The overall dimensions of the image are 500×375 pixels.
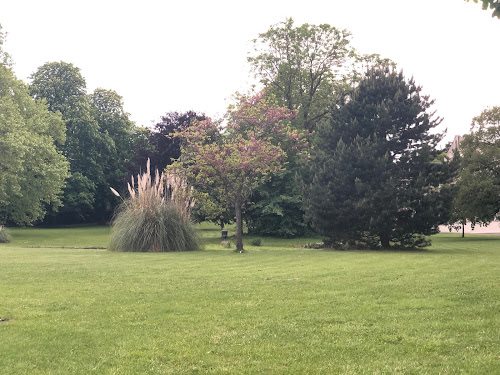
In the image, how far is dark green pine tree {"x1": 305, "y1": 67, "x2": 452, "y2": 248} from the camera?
726 inches

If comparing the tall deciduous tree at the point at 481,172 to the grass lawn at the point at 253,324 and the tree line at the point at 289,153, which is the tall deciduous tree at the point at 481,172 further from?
the grass lawn at the point at 253,324

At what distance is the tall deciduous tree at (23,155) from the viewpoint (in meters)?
29.0

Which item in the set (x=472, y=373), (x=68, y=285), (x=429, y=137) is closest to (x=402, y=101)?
(x=429, y=137)

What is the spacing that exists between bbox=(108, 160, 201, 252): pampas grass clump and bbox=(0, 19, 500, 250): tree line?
0.98 metres

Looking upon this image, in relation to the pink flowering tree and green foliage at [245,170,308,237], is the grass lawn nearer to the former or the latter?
the pink flowering tree

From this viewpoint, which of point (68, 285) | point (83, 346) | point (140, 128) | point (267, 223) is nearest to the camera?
point (83, 346)

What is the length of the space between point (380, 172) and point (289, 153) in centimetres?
1426

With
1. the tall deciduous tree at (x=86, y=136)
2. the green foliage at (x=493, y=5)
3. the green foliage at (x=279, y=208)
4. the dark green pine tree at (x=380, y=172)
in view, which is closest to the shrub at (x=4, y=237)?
the green foliage at (x=279, y=208)

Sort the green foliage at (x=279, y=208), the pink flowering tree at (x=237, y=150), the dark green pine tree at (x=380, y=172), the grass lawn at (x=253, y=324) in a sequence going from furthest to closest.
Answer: the green foliage at (x=279, y=208) → the dark green pine tree at (x=380, y=172) → the pink flowering tree at (x=237, y=150) → the grass lawn at (x=253, y=324)

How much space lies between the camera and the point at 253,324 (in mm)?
5523

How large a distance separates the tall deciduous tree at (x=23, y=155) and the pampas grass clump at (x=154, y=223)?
47.9ft

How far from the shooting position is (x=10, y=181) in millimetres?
30406

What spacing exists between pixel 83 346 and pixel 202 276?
5104mm

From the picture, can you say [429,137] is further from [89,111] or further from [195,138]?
[89,111]
